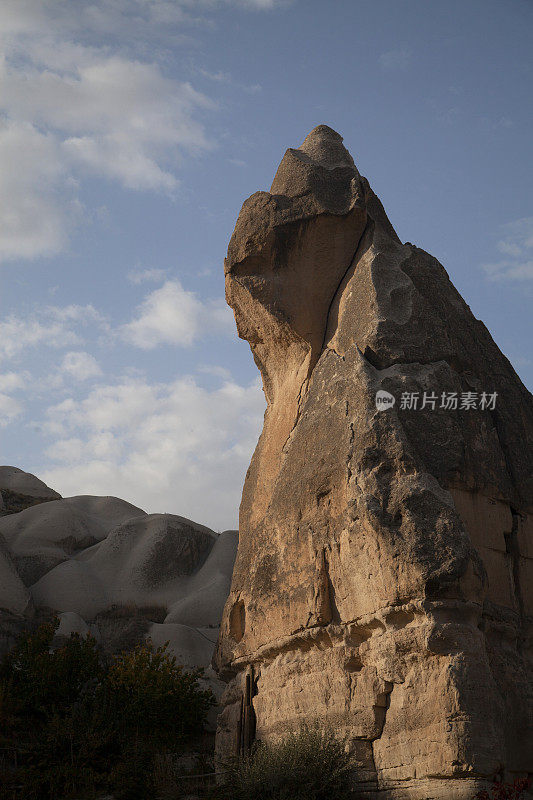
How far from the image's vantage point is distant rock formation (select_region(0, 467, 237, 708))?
16.4 m

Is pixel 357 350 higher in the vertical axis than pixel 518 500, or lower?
higher

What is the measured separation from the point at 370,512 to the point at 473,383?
2507 millimetres

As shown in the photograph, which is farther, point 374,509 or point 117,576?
point 117,576

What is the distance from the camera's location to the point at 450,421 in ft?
28.6

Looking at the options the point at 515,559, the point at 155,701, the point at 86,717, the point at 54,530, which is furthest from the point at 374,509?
the point at 54,530

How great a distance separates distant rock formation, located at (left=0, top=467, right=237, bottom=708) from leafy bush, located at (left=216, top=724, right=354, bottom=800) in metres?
6.56

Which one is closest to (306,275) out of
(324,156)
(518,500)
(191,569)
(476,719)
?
(324,156)

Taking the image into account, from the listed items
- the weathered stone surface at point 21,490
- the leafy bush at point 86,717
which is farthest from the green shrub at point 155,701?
the weathered stone surface at point 21,490

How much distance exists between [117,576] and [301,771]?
12.7m

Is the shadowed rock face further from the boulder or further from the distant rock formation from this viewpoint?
the boulder

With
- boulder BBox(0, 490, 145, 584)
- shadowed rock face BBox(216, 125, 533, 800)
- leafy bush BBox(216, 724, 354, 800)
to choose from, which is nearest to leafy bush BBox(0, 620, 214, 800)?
shadowed rock face BBox(216, 125, 533, 800)

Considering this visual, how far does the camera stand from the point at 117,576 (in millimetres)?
19625

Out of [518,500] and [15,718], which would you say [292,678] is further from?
[15,718]

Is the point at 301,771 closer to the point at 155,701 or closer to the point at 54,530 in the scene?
the point at 155,701
